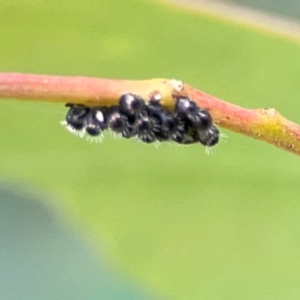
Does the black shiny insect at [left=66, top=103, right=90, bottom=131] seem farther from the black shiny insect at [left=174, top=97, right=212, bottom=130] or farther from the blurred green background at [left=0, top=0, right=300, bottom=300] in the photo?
the blurred green background at [left=0, top=0, right=300, bottom=300]

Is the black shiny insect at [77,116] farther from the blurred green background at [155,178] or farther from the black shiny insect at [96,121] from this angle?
the blurred green background at [155,178]

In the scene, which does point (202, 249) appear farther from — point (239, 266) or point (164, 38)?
point (164, 38)

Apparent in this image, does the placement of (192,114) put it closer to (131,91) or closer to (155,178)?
(131,91)

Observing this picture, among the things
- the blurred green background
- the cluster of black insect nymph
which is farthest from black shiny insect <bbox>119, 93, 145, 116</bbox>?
the blurred green background

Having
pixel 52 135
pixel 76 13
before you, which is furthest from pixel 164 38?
pixel 52 135

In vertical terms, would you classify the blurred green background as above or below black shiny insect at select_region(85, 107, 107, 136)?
above

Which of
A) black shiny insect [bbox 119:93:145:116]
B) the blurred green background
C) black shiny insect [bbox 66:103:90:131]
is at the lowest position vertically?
black shiny insect [bbox 119:93:145:116]
